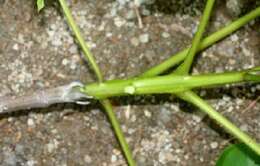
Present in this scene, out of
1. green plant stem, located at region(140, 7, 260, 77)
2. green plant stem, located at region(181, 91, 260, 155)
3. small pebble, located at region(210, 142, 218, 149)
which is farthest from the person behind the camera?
small pebble, located at region(210, 142, 218, 149)

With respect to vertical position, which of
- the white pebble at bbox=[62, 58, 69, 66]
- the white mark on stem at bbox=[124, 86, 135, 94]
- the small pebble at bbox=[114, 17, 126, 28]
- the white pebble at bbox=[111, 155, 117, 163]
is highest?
the small pebble at bbox=[114, 17, 126, 28]

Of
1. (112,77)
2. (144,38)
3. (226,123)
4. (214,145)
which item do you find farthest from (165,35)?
(226,123)

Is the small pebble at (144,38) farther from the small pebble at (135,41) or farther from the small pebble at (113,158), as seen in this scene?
the small pebble at (113,158)

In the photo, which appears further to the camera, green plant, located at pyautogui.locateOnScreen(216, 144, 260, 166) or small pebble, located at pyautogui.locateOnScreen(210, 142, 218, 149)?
small pebble, located at pyautogui.locateOnScreen(210, 142, 218, 149)

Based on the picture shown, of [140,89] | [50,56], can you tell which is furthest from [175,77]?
[50,56]

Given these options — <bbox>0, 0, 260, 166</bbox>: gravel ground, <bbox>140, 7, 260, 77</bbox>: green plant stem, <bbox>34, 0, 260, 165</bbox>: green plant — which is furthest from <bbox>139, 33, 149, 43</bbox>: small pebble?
<bbox>34, 0, 260, 165</bbox>: green plant

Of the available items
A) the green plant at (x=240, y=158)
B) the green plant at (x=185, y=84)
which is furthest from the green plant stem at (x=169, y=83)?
the green plant at (x=240, y=158)

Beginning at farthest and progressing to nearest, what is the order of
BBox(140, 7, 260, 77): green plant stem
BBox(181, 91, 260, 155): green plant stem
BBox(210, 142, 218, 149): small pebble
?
BBox(210, 142, 218, 149): small pebble, BBox(140, 7, 260, 77): green plant stem, BBox(181, 91, 260, 155): green plant stem

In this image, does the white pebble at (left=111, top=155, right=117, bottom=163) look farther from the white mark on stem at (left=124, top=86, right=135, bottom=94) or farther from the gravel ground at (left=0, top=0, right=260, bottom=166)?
the white mark on stem at (left=124, top=86, right=135, bottom=94)
